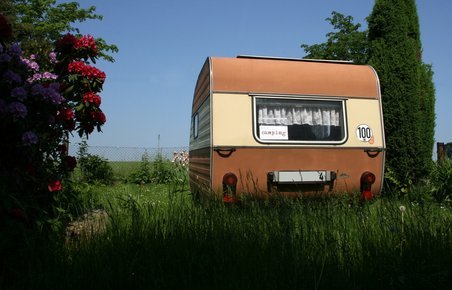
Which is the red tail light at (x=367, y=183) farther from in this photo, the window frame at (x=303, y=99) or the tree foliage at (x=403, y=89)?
the tree foliage at (x=403, y=89)

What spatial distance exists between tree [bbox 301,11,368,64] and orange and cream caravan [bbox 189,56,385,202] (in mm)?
19121

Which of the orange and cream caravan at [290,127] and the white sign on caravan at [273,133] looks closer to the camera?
the orange and cream caravan at [290,127]

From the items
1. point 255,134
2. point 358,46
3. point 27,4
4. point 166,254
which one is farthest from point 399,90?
point 27,4

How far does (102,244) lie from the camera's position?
3521 mm

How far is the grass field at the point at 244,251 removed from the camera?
2.99 m

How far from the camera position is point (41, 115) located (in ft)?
14.2

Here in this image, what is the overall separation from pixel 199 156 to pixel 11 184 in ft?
11.9

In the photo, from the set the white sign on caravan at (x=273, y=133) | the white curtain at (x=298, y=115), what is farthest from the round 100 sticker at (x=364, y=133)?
the white sign on caravan at (x=273, y=133)

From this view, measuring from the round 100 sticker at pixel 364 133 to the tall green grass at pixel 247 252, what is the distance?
2.53m

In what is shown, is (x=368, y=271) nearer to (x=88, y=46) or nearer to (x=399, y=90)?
(x=88, y=46)

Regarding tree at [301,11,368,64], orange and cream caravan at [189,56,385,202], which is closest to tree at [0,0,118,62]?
tree at [301,11,368,64]

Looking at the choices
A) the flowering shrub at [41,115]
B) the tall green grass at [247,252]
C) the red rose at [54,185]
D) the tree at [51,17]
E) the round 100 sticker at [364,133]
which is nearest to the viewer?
the tall green grass at [247,252]

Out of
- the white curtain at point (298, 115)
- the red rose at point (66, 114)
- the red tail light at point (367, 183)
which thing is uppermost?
the white curtain at point (298, 115)

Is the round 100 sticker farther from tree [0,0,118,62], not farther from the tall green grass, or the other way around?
tree [0,0,118,62]
